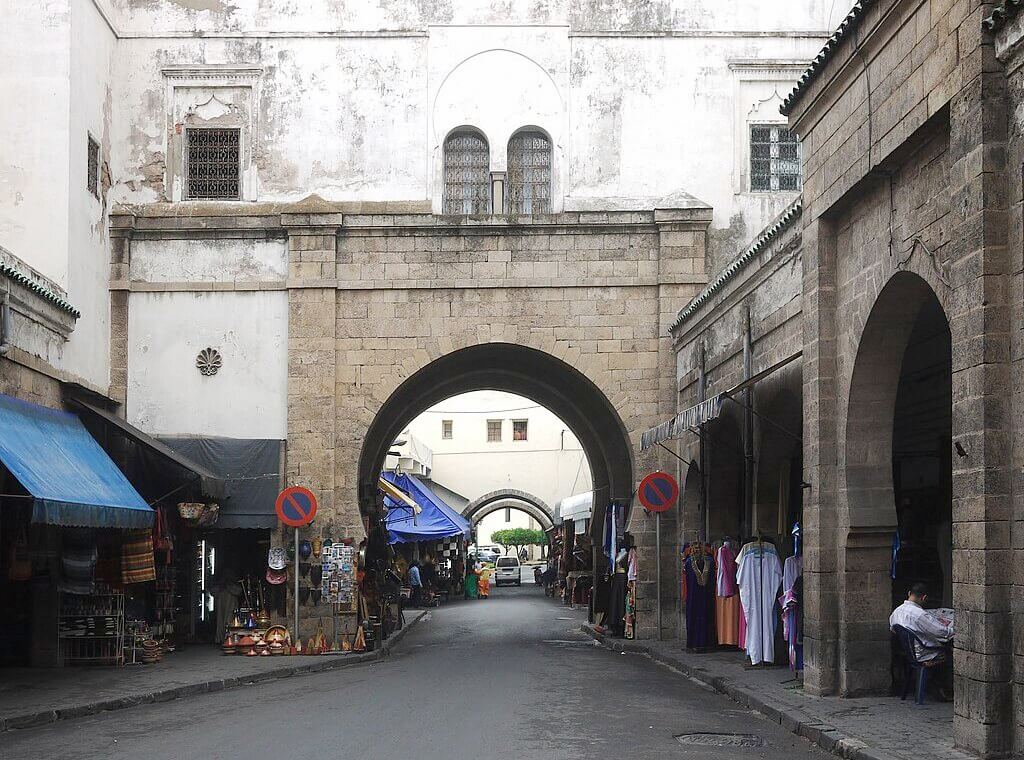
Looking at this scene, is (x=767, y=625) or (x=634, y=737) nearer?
(x=634, y=737)

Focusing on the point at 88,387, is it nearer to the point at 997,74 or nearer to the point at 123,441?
the point at 123,441

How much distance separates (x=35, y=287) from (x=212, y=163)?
5.69 meters

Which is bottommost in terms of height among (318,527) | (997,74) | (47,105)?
(318,527)

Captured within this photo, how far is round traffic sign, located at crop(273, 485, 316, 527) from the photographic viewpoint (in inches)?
740

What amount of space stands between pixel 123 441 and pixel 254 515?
253cm

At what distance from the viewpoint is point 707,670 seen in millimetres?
15484

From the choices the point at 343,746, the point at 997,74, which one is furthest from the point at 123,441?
the point at 997,74

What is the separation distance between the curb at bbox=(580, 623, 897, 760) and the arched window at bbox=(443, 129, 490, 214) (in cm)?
786

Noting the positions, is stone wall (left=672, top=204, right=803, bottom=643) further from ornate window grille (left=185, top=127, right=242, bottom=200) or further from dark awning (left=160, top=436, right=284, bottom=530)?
ornate window grille (left=185, top=127, right=242, bottom=200)

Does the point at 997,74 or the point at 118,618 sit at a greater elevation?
the point at 997,74

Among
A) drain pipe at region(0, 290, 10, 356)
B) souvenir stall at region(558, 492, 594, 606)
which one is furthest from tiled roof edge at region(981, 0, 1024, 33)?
souvenir stall at region(558, 492, 594, 606)

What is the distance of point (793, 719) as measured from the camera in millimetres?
10781

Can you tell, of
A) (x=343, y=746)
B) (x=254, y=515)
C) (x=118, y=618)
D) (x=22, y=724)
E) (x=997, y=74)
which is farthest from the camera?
(x=254, y=515)

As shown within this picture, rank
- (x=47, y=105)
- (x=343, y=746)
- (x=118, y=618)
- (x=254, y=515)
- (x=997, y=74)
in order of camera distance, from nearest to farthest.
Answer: (x=997, y=74)
(x=343, y=746)
(x=118, y=618)
(x=47, y=105)
(x=254, y=515)
